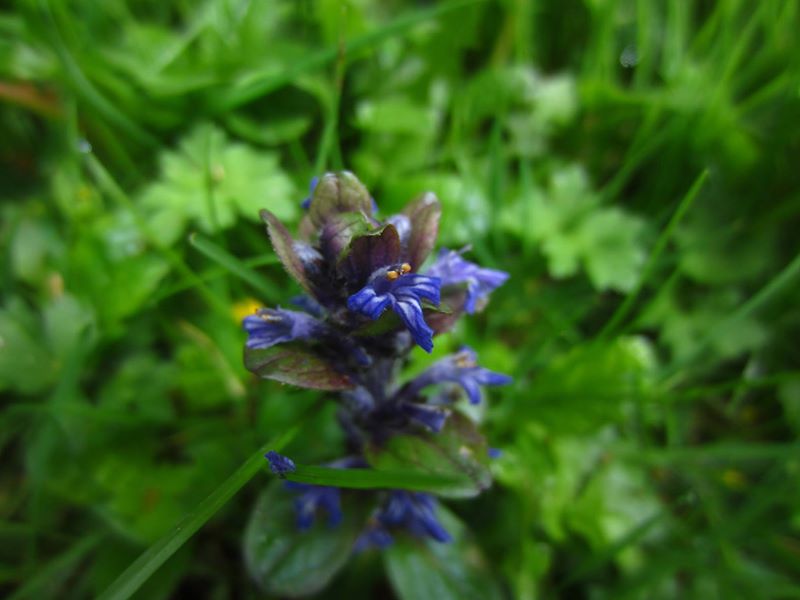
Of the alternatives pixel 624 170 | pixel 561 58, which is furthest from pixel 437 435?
pixel 561 58

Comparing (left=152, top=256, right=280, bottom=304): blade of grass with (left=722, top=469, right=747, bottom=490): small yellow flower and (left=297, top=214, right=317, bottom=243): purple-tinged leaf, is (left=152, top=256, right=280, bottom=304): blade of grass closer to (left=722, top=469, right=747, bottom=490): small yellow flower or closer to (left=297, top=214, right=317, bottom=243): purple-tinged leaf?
(left=297, top=214, right=317, bottom=243): purple-tinged leaf

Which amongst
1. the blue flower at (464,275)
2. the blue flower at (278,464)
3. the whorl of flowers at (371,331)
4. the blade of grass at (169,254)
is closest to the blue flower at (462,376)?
the whorl of flowers at (371,331)

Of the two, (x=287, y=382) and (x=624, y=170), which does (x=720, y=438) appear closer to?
(x=624, y=170)

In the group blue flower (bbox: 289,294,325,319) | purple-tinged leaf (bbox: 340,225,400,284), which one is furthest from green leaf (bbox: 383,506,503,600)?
purple-tinged leaf (bbox: 340,225,400,284)

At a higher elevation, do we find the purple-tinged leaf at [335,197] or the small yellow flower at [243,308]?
the small yellow flower at [243,308]

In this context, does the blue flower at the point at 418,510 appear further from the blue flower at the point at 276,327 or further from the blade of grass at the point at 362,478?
the blue flower at the point at 276,327

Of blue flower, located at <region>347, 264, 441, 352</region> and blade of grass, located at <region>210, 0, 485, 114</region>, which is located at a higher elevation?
blade of grass, located at <region>210, 0, 485, 114</region>
